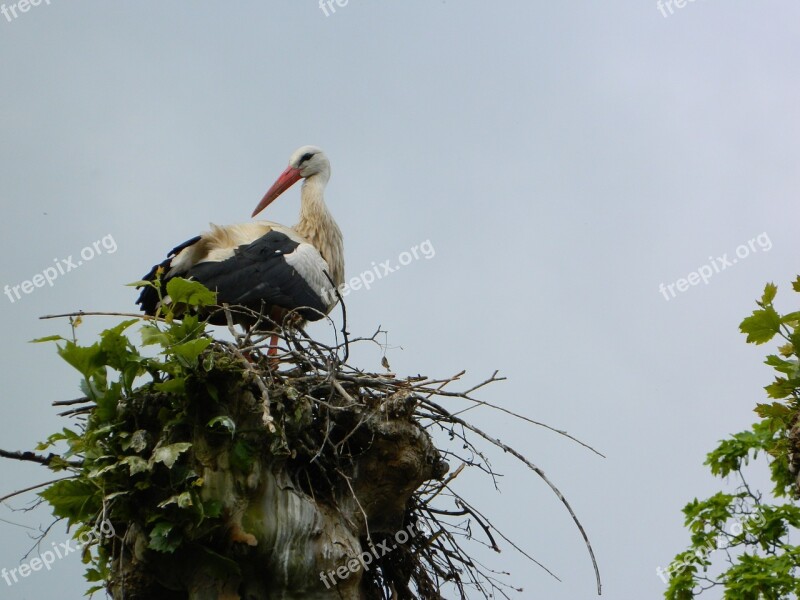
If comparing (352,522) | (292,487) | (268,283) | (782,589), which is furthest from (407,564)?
(782,589)

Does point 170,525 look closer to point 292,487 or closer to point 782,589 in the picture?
point 292,487

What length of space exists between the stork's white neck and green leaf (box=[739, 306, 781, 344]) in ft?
13.7

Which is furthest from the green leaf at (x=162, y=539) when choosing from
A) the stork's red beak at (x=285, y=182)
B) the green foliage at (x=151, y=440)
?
the stork's red beak at (x=285, y=182)

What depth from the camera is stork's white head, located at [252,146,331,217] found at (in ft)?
29.8

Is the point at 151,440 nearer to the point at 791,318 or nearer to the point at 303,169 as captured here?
the point at 791,318

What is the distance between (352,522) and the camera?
5086 millimetres

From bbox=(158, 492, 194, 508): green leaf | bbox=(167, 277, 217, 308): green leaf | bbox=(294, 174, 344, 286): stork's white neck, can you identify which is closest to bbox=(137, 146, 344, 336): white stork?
bbox=(294, 174, 344, 286): stork's white neck

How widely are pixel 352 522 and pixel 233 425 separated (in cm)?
87

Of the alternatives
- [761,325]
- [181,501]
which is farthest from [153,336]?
[761,325]

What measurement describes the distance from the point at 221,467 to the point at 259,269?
2.70 meters

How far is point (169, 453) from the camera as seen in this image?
4.43 metres

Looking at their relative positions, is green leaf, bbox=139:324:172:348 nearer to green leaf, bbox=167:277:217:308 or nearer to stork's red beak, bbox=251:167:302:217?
green leaf, bbox=167:277:217:308

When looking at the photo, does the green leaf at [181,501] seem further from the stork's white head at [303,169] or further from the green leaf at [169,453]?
the stork's white head at [303,169]

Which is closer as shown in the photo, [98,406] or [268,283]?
[98,406]
